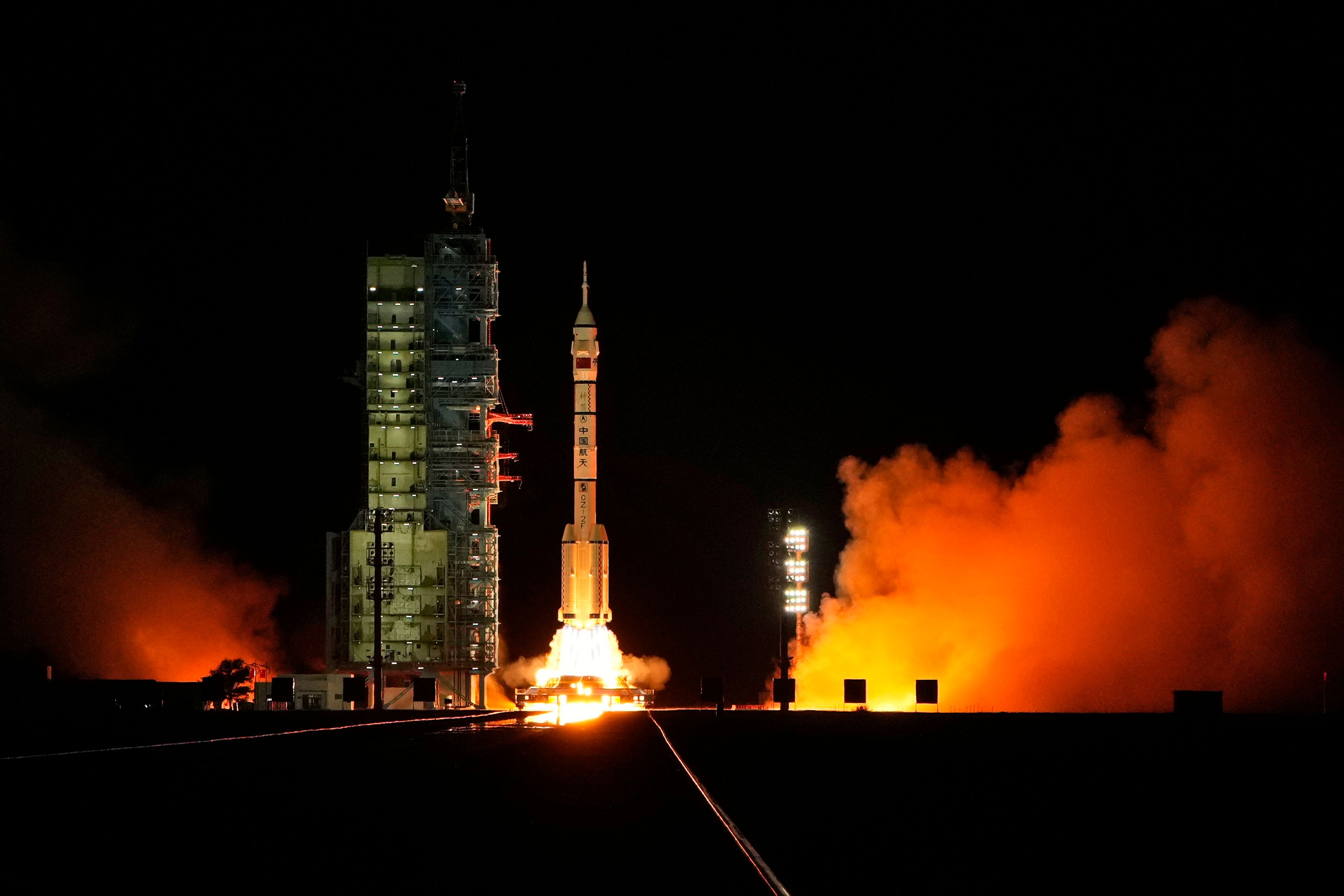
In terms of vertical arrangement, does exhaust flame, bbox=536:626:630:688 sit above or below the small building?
above

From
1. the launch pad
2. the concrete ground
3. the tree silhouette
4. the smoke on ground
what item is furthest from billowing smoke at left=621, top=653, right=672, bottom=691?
the concrete ground

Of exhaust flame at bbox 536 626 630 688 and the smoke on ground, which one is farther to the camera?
the smoke on ground

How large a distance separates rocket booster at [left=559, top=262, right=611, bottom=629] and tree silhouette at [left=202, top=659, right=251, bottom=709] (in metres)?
15.2

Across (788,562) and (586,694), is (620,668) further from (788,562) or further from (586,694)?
(788,562)

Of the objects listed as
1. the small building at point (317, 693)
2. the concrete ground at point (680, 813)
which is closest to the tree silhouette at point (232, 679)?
the small building at point (317, 693)

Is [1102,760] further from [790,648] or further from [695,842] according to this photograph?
[790,648]

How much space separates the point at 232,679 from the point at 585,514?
18.1m

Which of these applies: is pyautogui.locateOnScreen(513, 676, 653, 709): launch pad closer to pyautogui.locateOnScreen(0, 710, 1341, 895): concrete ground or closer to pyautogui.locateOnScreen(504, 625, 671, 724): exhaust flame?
pyautogui.locateOnScreen(504, 625, 671, 724): exhaust flame

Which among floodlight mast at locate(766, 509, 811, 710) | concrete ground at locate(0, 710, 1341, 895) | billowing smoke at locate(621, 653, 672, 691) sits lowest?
concrete ground at locate(0, 710, 1341, 895)

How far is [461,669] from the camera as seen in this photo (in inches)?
3135

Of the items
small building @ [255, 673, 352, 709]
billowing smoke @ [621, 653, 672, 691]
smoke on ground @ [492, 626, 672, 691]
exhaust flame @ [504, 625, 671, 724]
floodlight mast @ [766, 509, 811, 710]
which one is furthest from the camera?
billowing smoke @ [621, 653, 672, 691]

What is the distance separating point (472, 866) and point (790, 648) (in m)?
66.4

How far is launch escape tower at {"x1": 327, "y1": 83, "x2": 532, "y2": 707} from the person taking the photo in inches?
3127

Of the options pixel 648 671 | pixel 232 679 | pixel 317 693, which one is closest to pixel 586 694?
pixel 648 671
